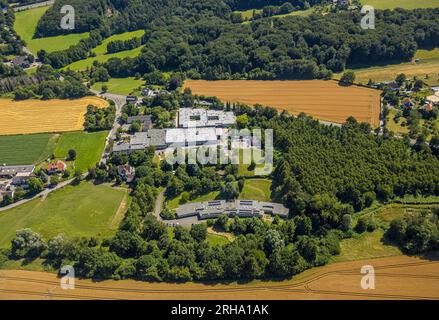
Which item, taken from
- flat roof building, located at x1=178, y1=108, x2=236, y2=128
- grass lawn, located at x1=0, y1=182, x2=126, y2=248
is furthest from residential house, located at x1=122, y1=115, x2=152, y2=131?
grass lawn, located at x1=0, y1=182, x2=126, y2=248

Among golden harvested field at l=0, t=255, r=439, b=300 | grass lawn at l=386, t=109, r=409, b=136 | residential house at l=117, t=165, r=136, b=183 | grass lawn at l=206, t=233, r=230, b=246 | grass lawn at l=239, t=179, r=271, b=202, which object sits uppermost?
grass lawn at l=386, t=109, r=409, b=136

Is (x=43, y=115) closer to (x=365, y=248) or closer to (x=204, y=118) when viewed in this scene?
(x=204, y=118)

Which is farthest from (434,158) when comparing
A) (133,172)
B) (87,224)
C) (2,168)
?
(2,168)

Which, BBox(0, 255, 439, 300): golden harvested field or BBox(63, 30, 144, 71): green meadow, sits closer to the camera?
BBox(0, 255, 439, 300): golden harvested field

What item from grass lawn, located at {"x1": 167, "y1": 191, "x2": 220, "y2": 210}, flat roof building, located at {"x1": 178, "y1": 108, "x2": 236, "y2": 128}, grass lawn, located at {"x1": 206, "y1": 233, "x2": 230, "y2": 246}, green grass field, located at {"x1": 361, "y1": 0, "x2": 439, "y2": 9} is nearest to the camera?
grass lawn, located at {"x1": 206, "y1": 233, "x2": 230, "y2": 246}

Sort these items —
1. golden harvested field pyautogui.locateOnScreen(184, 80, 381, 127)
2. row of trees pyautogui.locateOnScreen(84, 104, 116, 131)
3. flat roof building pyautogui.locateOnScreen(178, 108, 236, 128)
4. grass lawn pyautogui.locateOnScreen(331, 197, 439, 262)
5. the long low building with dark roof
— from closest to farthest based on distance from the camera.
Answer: grass lawn pyautogui.locateOnScreen(331, 197, 439, 262) → the long low building with dark roof → flat roof building pyautogui.locateOnScreen(178, 108, 236, 128) → row of trees pyautogui.locateOnScreen(84, 104, 116, 131) → golden harvested field pyautogui.locateOnScreen(184, 80, 381, 127)

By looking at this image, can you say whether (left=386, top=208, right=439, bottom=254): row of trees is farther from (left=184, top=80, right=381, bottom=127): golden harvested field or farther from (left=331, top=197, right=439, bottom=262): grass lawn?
(left=184, top=80, right=381, bottom=127): golden harvested field

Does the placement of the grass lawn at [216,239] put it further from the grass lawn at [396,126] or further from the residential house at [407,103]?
the residential house at [407,103]

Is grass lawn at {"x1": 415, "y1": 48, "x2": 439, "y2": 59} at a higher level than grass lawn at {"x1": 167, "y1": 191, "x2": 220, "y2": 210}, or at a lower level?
higher
